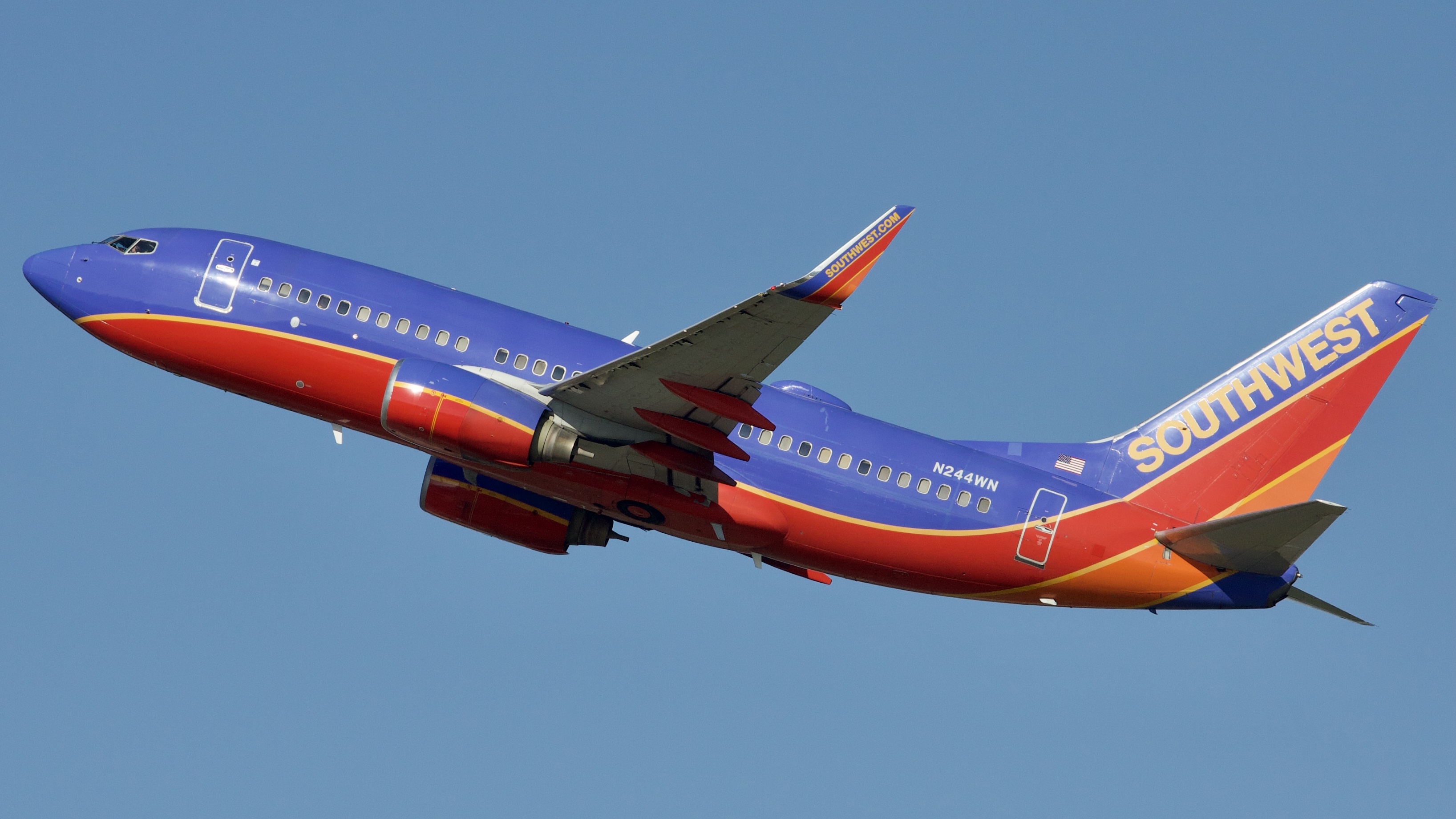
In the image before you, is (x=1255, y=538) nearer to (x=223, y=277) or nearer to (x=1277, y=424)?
(x=1277, y=424)

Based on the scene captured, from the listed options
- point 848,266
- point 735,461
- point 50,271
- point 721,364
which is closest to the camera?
point 848,266

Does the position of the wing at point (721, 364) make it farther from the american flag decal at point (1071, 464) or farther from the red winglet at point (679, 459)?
the american flag decal at point (1071, 464)

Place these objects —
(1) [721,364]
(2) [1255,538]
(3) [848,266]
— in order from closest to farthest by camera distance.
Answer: (3) [848,266]
(1) [721,364]
(2) [1255,538]

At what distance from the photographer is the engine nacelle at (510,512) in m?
38.0

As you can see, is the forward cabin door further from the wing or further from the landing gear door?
the landing gear door

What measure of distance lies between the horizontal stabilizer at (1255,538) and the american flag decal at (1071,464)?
9.85 ft

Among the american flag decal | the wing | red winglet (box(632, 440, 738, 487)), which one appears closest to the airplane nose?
the wing

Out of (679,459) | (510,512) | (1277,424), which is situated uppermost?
(1277,424)

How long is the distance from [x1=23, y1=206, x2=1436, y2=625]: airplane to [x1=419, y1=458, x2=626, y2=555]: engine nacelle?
47cm

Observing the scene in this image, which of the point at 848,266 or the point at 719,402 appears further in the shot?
the point at 719,402

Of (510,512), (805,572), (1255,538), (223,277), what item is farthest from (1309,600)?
(223,277)

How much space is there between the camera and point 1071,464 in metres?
37.8

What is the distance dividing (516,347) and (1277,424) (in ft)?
65.8

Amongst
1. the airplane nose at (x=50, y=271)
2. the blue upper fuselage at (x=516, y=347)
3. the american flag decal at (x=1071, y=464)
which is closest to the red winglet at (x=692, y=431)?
the blue upper fuselage at (x=516, y=347)
